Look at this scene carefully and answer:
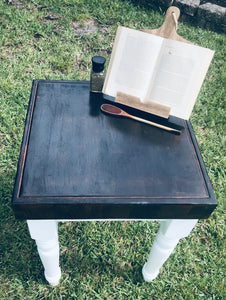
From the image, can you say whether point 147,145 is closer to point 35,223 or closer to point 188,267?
point 35,223

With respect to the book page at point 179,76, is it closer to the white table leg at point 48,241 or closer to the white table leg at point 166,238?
the white table leg at point 166,238

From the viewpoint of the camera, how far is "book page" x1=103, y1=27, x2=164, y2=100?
52.6 inches

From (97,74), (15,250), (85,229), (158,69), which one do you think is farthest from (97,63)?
(15,250)

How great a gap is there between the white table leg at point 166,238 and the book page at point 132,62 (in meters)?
0.63

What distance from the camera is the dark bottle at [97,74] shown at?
4.93 feet

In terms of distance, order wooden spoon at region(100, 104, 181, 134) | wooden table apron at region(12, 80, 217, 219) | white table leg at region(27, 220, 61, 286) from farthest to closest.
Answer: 1. wooden spoon at region(100, 104, 181, 134)
2. white table leg at region(27, 220, 61, 286)
3. wooden table apron at region(12, 80, 217, 219)

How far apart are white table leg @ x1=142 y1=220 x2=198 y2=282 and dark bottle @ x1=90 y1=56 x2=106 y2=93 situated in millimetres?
781

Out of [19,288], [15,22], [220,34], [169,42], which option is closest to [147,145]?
[169,42]

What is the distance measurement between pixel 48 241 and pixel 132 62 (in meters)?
0.94

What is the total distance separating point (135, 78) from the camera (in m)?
1.42

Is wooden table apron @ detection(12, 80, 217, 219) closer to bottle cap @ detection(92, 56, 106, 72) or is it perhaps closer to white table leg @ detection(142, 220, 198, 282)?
white table leg @ detection(142, 220, 198, 282)

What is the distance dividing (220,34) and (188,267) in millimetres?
3033

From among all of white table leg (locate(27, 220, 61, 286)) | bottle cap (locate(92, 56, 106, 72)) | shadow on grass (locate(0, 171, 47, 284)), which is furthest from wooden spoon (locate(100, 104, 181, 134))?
shadow on grass (locate(0, 171, 47, 284))

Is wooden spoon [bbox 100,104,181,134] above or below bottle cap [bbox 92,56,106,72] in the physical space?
below
